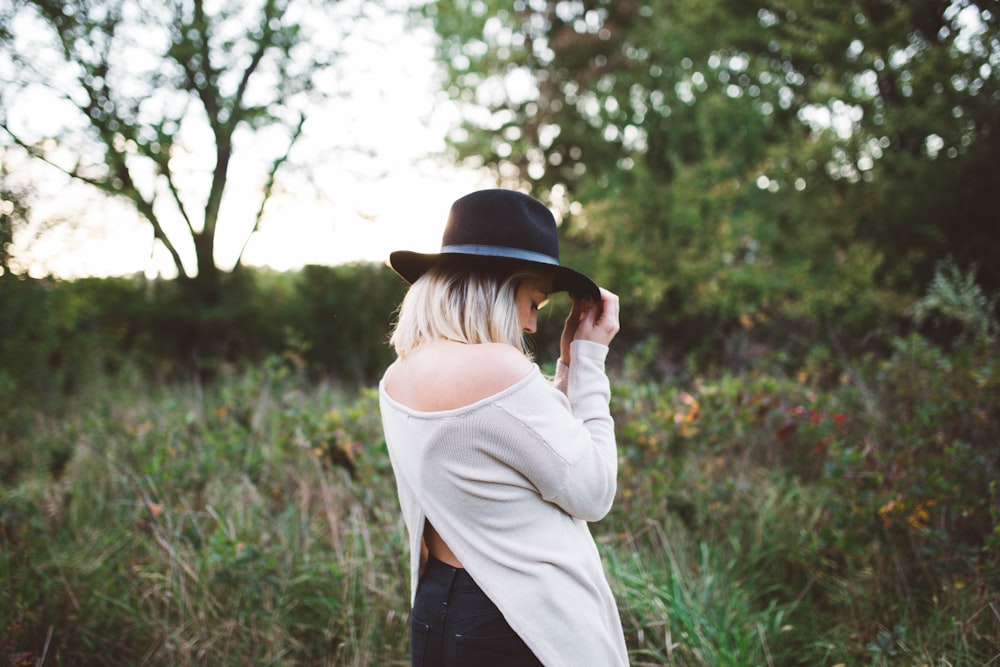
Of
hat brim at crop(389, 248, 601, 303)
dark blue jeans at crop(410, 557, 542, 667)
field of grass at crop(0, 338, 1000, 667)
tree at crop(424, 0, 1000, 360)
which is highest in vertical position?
tree at crop(424, 0, 1000, 360)

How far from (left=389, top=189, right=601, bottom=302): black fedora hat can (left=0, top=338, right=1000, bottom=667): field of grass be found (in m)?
1.66

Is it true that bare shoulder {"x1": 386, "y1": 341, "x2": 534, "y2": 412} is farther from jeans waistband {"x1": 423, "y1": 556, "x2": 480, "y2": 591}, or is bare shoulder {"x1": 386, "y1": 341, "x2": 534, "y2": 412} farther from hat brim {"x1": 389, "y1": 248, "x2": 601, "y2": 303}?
jeans waistband {"x1": 423, "y1": 556, "x2": 480, "y2": 591}

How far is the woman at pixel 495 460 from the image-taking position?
1.38 meters

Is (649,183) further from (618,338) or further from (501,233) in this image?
(501,233)

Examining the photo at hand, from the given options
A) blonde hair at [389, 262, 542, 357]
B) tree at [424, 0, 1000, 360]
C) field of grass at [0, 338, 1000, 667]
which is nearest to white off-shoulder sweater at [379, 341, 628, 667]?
blonde hair at [389, 262, 542, 357]

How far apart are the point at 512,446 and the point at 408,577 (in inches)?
72.1

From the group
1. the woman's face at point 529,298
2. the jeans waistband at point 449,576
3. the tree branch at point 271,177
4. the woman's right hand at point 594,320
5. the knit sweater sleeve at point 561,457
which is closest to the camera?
the knit sweater sleeve at point 561,457

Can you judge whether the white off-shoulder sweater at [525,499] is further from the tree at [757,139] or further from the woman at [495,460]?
the tree at [757,139]

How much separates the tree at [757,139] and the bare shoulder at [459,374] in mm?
5434

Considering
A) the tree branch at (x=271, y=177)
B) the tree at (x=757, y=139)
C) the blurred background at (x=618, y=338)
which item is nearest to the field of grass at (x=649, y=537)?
the blurred background at (x=618, y=338)

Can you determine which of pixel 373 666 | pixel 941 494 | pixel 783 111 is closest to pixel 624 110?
pixel 783 111

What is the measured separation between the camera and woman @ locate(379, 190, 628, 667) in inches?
54.4

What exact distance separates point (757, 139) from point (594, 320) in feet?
32.7

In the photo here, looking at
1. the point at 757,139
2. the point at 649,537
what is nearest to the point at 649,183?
the point at 757,139
